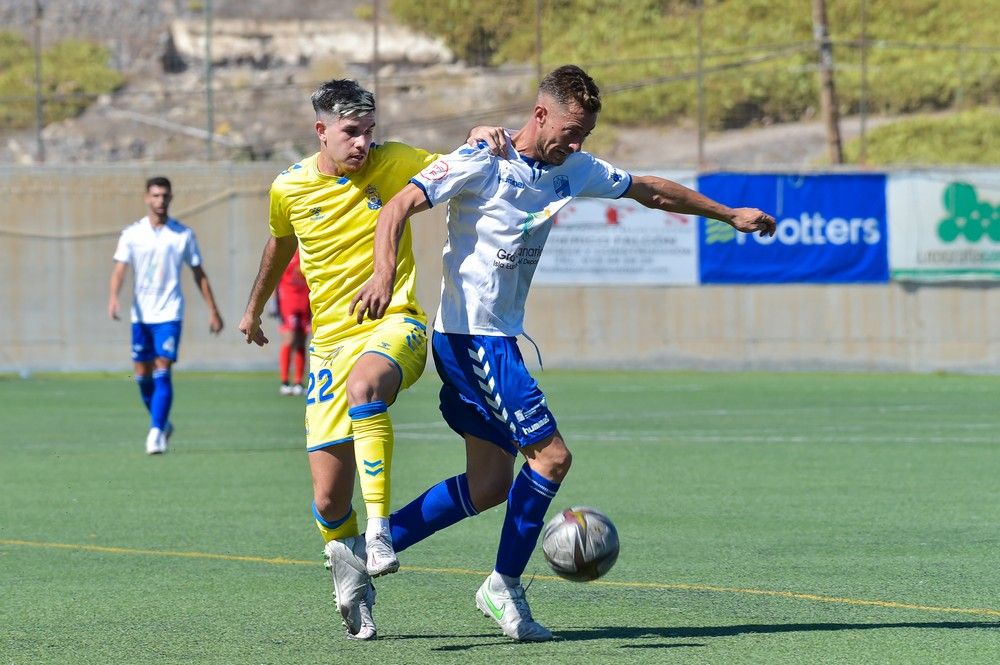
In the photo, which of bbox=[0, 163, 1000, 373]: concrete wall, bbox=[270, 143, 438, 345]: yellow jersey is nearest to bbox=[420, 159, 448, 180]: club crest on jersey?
bbox=[270, 143, 438, 345]: yellow jersey

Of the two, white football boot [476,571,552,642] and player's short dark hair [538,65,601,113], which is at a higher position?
player's short dark hair [538,65,601,113]

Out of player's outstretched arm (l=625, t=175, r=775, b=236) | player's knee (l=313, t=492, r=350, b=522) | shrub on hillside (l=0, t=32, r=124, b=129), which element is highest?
shrub on hillside (l=0, t=32, r=124, b=129)

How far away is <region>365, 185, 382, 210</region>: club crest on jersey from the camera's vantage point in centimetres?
678

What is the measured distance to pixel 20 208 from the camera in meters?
26.2

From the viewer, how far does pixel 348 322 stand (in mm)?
6672

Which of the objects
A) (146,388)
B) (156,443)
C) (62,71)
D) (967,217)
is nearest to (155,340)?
(146,388)

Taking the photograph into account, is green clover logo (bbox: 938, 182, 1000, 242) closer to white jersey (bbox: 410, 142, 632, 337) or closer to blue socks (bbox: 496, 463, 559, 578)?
white jersey (bbox: 410, 142, 632, 337)

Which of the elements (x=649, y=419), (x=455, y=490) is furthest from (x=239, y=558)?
(x=649, y=419)

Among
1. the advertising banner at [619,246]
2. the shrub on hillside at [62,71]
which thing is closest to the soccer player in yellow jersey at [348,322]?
the advertising banner at [619,246]

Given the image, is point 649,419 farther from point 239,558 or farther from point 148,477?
point 239,558

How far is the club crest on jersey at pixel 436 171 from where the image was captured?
6156mm

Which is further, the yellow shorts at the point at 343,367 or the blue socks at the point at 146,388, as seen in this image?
the blue socks at the point at 146,388

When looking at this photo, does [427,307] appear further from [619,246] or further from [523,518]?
[523,518]

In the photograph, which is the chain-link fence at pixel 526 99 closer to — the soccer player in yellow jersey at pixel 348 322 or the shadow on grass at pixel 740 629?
the soccer player in yellow jersey at pixel 348 322
